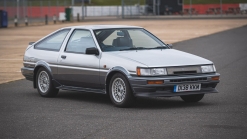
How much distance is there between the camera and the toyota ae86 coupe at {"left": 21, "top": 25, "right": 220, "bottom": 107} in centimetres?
995

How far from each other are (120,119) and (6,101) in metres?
2.91

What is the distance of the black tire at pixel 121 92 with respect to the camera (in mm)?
10031

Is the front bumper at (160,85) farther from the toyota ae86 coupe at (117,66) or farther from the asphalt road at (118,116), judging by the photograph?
the asphalt road at (118,116)

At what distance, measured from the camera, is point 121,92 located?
1023cm

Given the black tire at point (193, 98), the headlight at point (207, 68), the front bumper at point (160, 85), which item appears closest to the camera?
the front bumper at point (160, 85)

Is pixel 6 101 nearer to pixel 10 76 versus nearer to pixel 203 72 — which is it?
pixel 203 72

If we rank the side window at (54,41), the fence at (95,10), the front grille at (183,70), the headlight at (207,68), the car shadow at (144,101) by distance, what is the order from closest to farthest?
the front grille at (183,70), the headlight at (207,68), the car shadow at (144,101), the side window at (54,41), the fence at (95,10)

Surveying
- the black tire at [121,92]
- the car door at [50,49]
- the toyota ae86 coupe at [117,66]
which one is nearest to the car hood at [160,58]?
the toyota ae86 coupe at [117,66]

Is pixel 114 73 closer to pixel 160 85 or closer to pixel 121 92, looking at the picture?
pixel 121 92

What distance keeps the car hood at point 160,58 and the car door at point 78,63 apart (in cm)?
47

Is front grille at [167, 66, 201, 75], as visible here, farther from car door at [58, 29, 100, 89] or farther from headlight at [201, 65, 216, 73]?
car door at [58, 29, 100, 89]

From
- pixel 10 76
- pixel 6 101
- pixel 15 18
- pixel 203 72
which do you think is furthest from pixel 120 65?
pixel 15 18

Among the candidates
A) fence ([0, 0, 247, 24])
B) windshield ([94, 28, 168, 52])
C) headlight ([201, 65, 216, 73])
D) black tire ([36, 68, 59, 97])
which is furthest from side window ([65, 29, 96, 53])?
fence ([0, 0, 247, 24])

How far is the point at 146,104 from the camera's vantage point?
10695 mm
